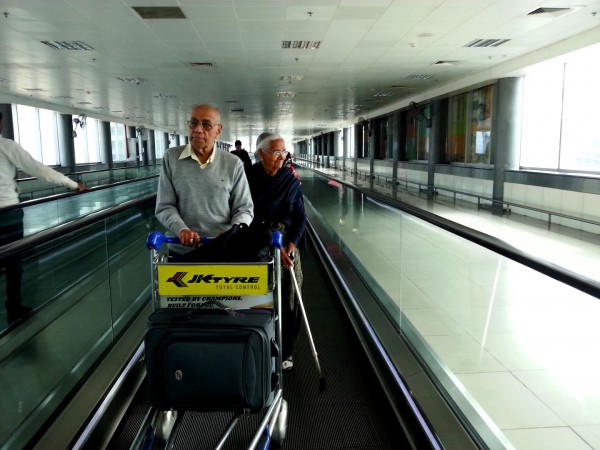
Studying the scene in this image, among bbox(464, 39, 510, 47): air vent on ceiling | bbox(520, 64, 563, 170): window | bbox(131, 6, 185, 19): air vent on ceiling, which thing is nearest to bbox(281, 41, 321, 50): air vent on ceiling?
bbox(131, 6, 185, 19): air vent on ceiling

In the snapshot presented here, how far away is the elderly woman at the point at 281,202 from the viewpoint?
334 cm

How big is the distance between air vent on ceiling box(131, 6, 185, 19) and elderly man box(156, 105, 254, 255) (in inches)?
262

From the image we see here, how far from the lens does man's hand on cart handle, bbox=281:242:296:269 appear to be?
3.16m

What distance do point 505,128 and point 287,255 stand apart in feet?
46.5

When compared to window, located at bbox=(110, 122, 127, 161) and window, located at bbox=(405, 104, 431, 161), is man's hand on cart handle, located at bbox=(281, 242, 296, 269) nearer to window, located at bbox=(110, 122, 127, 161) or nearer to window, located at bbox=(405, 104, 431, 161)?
window, located at bbox=(405, 104, 431, 161)

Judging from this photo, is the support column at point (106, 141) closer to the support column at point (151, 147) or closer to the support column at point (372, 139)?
the support column at point (151, 147)

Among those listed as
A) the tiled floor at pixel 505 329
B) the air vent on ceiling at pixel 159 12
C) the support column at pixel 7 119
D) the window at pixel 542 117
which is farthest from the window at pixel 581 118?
the support column at pixel 7 119

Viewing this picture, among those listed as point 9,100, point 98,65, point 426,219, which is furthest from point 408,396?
point 9,100

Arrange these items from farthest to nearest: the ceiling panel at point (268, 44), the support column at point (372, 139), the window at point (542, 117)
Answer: the support column at point (372, 139) < the window at point (542, 117) < the ceiling panel at point (268, 44)

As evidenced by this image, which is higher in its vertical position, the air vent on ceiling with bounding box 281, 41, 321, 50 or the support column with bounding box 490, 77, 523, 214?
the air vent on ceiling with bounding box 281, 41, 321, 50

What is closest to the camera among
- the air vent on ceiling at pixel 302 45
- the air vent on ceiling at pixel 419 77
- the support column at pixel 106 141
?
the air vent on ceiling at pixel 302 45

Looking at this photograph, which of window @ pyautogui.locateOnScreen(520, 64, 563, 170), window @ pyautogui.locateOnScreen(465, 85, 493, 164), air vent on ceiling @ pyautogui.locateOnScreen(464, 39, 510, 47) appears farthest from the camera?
window @ pyautogui.locateOnScreen(465, 85, 493, 164)

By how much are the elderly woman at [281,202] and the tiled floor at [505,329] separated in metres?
0.92

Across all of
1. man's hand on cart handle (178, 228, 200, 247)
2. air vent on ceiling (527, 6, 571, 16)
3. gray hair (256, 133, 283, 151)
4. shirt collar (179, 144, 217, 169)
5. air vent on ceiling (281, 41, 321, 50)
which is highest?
air vent on ceiling (527, 6, 571, 16)
